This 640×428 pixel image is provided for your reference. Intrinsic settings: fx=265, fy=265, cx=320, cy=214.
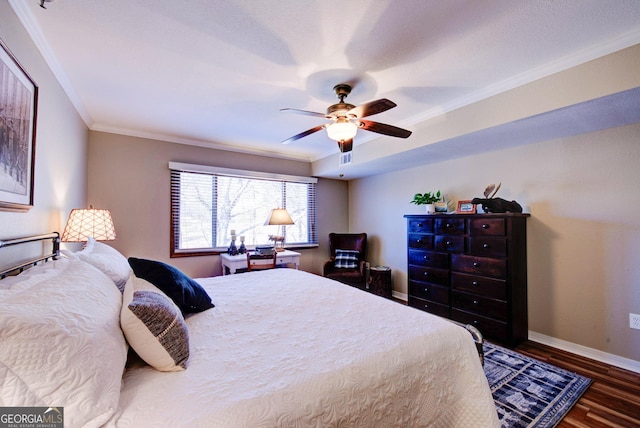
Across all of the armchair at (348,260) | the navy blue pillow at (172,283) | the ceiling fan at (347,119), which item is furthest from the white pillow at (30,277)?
the armchair at (348,260)

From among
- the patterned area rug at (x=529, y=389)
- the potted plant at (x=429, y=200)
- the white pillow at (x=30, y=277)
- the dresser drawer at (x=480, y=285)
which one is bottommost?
the patterned area rug at (x=529, y=389)

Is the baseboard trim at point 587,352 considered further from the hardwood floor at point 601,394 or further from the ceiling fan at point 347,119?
the ceiling fan at point 347,119

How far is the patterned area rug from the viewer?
1745 mm

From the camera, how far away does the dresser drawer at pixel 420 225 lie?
3412 millimetres

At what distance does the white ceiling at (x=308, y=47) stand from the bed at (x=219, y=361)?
56.6 inches

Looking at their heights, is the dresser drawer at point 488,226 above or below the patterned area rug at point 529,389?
above

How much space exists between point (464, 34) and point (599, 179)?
2.08 meters

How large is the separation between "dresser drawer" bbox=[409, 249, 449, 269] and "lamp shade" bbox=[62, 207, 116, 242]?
3.44 meters

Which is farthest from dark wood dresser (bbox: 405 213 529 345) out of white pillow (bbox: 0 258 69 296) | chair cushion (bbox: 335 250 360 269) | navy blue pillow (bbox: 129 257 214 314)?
white pillow (bbox: 0 258 69 296)

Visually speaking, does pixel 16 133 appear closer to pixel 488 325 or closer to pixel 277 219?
pixel 277 219

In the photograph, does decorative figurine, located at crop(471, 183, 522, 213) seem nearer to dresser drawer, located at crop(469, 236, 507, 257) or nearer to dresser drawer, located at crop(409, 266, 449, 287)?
dresser drawer, located at crop(469, 236, 507, 257)

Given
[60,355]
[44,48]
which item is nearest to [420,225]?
[60,355]

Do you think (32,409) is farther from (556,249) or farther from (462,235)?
(556,249)

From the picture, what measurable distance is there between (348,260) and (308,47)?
3367mm
